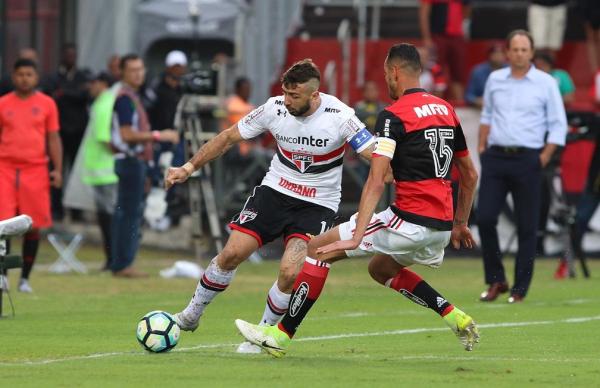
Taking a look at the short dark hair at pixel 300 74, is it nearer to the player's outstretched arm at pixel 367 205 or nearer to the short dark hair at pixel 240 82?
the player's outstretched arm at pixel 367 205

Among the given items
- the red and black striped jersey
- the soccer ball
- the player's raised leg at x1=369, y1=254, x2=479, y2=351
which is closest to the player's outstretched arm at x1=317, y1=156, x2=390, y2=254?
the red and black striped jersey

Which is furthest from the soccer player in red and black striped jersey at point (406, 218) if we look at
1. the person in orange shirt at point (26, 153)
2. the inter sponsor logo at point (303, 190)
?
the person in orange shirt at point (26, 153)

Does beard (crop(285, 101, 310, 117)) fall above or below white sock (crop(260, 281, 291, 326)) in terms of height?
above

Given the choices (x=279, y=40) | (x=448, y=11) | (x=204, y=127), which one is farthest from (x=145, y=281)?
(x=279, y=40)

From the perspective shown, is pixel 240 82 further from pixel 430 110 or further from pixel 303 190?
pixel 430 110

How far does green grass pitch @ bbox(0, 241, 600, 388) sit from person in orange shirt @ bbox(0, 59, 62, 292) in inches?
32.2

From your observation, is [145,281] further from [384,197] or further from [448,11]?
[448,11]

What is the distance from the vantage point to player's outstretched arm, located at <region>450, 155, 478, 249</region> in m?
10.8

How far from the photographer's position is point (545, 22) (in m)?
23.4

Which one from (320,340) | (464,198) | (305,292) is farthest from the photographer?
(320,340)

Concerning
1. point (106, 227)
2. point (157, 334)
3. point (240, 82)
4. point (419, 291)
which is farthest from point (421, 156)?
point (240, 82)

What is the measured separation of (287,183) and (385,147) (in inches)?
53.1

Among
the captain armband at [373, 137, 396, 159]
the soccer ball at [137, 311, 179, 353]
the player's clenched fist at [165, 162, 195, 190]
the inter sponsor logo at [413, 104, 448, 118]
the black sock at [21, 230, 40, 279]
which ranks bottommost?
the black sock at [21, 230, 40, 279]

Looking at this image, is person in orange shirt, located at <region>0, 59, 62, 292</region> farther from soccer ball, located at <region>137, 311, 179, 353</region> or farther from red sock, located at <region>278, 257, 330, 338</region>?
red sock, located at <region>278, 257, 330, 338</region>
